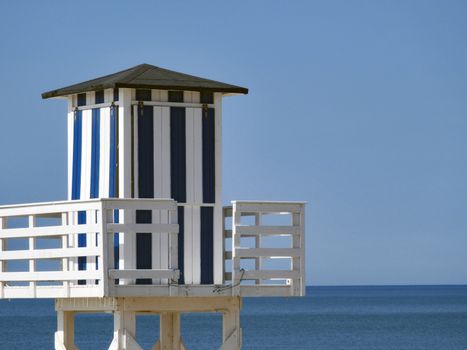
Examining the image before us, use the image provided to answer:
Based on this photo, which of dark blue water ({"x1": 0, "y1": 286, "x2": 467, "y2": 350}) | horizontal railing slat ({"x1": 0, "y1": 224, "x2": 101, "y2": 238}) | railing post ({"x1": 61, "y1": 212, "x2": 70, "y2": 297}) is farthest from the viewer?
dark blue water ({"x1": 0, "y1": 286, "x2": 467, "y2": 350})

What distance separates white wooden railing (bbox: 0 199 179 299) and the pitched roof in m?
1.73

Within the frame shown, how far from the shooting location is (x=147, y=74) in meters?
21.0

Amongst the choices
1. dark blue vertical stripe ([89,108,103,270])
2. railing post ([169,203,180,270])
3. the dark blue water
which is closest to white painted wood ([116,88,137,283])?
dark blue vertical stripe ([89,108,103,270])

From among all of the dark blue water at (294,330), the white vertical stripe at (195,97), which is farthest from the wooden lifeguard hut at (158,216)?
the dark blue water at (294,330)

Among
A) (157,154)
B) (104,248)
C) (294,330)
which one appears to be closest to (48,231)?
(104,248)

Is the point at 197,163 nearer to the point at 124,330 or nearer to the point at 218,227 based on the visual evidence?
the point at 218,227

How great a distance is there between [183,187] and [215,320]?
10843 centimetres

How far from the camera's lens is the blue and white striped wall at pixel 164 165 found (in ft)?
66.1

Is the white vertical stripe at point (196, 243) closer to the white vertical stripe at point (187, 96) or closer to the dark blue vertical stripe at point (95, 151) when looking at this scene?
the dark blue vertical stripe at point (95, 151)

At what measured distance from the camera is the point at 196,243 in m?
A: 20.5

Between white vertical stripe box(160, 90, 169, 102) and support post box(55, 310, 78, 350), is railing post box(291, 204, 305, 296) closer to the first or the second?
white vertical stripe box(160, 90, 169, 102)

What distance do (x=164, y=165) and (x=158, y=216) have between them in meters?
0.71

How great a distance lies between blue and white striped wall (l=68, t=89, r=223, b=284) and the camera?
66.1 feet

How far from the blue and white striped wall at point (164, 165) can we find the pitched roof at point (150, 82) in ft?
0.50
